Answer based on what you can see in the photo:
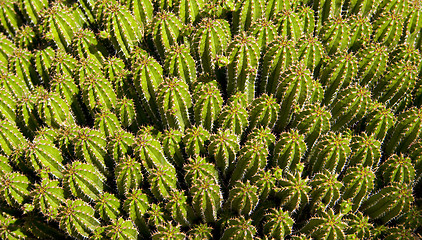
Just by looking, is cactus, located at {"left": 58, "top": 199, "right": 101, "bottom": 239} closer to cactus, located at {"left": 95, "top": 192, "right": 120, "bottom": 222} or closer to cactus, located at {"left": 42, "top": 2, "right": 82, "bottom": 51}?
cactus, located at {"left": 95, "top": 192, "right": 120, "bottom": 222}

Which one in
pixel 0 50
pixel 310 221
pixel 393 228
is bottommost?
pixel 393 228

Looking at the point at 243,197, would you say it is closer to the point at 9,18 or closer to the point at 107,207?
the point at 107,207

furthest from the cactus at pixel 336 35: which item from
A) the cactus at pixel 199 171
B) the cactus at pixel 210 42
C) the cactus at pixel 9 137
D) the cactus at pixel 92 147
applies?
the cactus at pixel 9 137

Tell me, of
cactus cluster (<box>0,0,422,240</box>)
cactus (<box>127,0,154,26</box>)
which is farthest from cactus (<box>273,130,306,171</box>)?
cactus (<box>127,0,154,26</box>)

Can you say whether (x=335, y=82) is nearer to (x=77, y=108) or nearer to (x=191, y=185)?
(x=191, y=185)

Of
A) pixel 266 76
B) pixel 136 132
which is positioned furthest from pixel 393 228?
pixel 136 132

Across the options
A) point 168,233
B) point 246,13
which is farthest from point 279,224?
point 246,13
